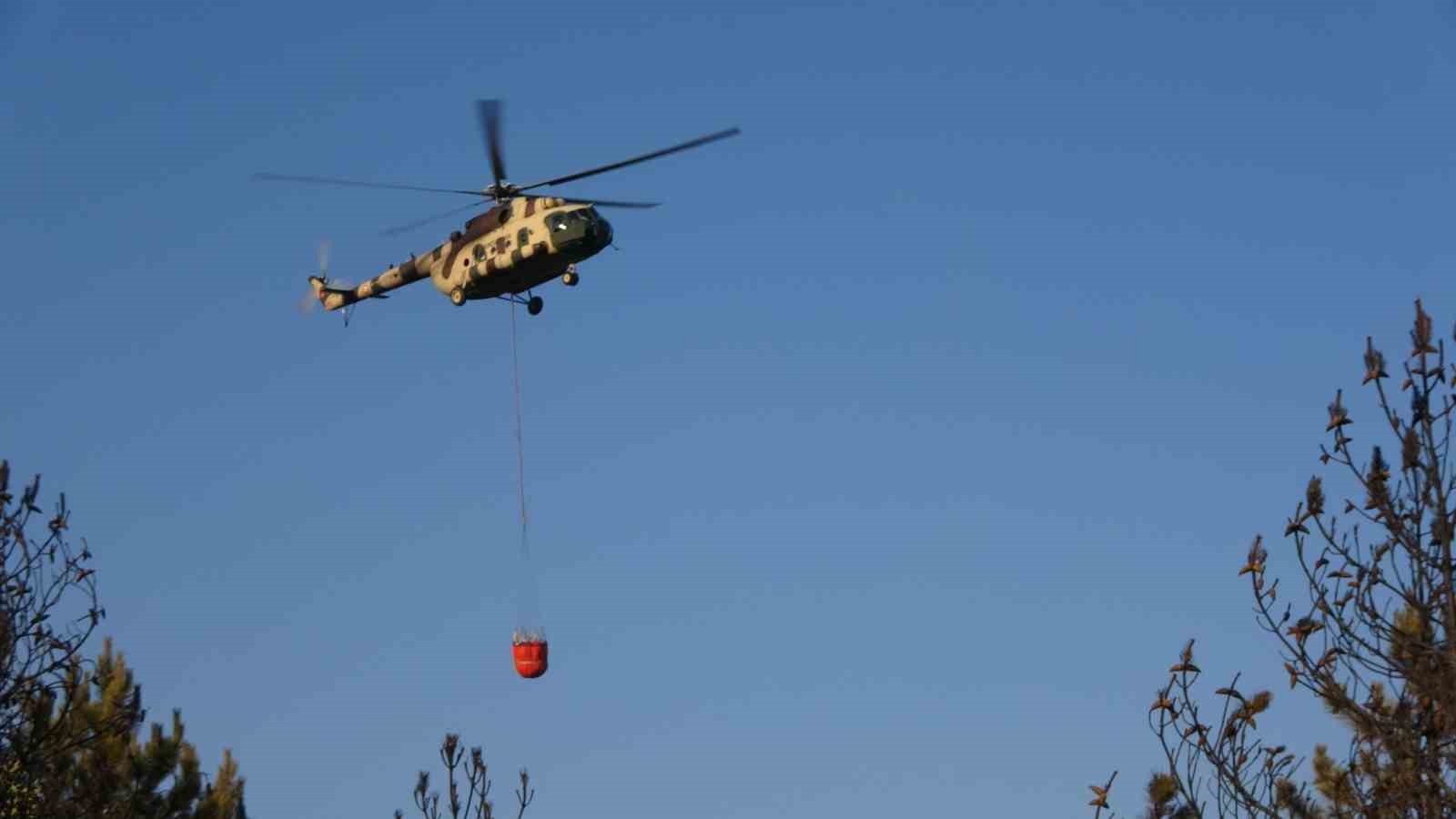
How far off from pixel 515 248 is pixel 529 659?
27.2 ft

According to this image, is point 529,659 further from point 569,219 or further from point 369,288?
point 369,288

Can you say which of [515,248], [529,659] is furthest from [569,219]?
[529,659]

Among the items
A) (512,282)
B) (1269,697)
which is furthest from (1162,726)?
(512,282)

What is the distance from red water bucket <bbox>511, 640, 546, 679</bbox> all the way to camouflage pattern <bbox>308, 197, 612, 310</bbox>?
757 cm

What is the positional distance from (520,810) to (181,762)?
1079 centimetres

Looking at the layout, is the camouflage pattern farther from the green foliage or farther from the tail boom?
the green foliage

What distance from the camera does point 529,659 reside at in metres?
34.8

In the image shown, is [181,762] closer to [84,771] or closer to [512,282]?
[84,771]

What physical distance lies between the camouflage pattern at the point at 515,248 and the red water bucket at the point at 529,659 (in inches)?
298

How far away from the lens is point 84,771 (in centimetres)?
3117

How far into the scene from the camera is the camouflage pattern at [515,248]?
1463 inches

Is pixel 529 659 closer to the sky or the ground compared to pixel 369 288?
closer to the ground

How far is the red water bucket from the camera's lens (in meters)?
34.7

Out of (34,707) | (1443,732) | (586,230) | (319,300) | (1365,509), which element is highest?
(319,300)
